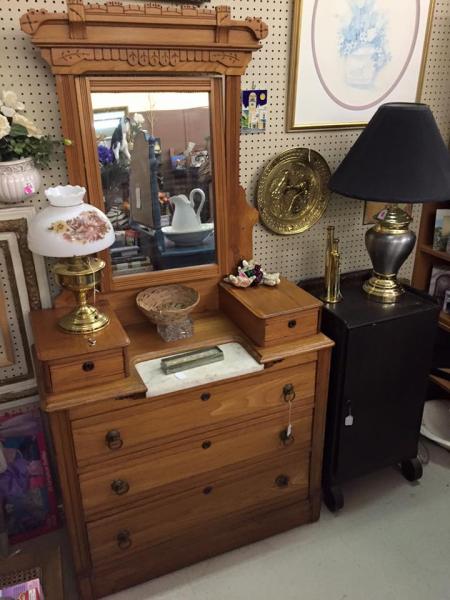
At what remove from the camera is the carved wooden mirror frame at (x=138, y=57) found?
4.93 ft

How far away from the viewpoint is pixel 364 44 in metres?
2.00

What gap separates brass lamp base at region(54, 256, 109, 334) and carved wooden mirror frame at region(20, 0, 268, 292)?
7.3 inches

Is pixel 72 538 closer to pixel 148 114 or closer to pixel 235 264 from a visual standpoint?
pixel 235 264

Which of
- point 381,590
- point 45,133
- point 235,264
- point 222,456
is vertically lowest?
point 381,590

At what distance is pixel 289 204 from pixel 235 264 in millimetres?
353

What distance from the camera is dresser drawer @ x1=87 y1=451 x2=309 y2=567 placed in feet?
5.71

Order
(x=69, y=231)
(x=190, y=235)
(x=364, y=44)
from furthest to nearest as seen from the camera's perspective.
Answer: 1. (x=364, y=44)
2. (x=190, y=235)
3. (x=69, y=231)

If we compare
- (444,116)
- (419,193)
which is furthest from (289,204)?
(444,116)

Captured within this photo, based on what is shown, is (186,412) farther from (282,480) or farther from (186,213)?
(186,213)

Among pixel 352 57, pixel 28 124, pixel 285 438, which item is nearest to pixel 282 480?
pixel 285 438

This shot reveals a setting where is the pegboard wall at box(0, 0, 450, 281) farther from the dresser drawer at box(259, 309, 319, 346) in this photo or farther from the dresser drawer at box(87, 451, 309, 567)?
the dresser drawer at box(87, 451, 309, 567)

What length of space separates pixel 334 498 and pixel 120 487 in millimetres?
951

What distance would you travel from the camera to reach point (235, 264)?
202 centimetres

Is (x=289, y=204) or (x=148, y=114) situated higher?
(x=148, y=114)
